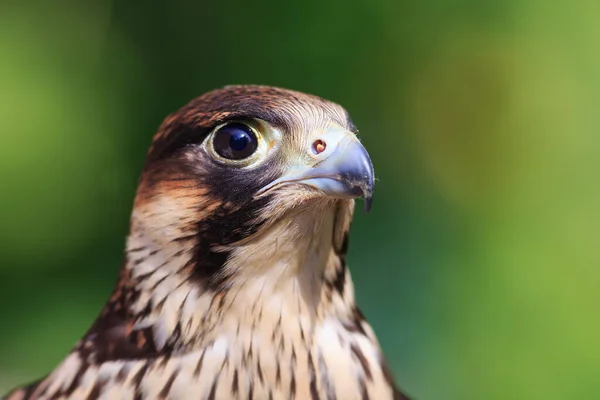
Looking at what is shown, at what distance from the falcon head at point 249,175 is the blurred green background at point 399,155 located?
2.16 metres

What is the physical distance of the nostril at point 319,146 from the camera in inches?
53.6

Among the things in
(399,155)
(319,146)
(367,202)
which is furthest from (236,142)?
(399,155)

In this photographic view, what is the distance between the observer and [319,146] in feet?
4.49

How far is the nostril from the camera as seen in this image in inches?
53.6

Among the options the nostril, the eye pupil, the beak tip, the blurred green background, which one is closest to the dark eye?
the eye pupil

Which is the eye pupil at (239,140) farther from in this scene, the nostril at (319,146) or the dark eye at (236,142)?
the nostril at (319,146)

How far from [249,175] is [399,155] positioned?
261cm

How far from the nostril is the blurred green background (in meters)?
2.22

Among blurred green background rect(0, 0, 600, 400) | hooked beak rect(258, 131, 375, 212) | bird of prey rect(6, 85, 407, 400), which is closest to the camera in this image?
hooked beak rect(258, 131, 375, 212)

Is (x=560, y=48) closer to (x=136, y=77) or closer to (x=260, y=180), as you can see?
(x=136, y=77)

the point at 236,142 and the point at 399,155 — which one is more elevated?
the point at 399,155

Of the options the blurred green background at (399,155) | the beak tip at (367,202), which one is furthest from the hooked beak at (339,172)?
the blurred green background at (399,155)

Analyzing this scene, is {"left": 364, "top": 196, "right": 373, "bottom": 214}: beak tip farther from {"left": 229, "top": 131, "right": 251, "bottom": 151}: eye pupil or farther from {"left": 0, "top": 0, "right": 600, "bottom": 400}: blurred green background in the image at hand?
{"left": 0, "top": 0, "right": 600, "bottom": 400}: blurred green background

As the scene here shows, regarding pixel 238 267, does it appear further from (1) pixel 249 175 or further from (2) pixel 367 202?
(2) pixel 367 202
